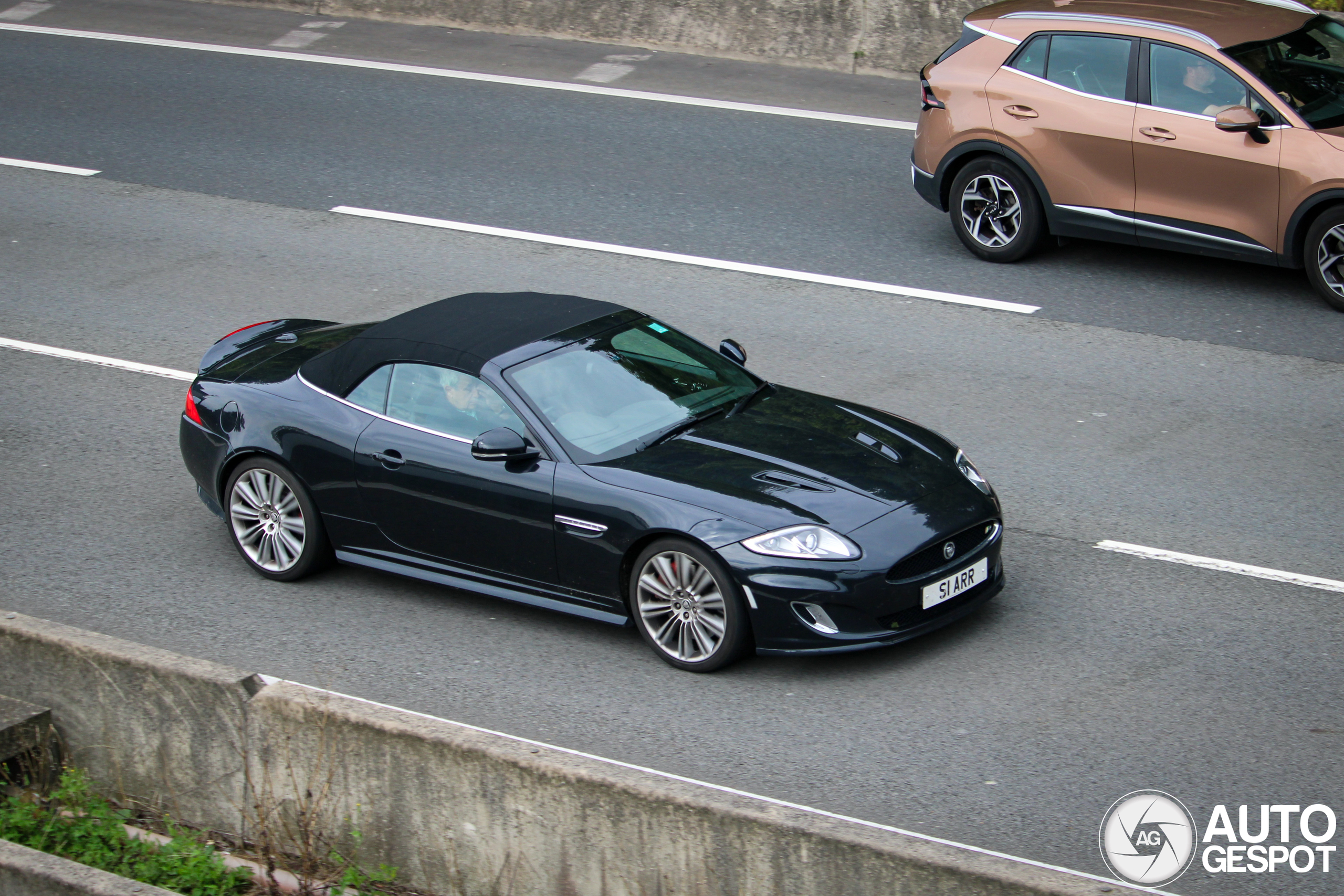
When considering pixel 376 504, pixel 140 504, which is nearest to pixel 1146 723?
pixel 376 504

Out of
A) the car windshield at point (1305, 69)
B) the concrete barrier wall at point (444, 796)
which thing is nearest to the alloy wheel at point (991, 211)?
the car windshield at point (1305, 69)

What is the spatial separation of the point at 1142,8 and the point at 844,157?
338 centimetres

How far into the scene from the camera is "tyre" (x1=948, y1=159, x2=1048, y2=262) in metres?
11.4

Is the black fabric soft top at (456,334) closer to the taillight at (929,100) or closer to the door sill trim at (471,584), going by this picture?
the door sill trim at (471,584)

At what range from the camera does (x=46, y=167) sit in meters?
14.7

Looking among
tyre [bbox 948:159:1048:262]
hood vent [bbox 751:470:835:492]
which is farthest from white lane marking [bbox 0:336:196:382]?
tyre [bbox 948:159:1048:262]

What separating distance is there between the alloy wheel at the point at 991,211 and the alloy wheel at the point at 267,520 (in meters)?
6.28

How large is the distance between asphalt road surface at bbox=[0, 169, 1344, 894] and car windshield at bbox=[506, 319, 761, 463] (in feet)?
3.19

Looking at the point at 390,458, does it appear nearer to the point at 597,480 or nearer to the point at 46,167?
the point at 597,480

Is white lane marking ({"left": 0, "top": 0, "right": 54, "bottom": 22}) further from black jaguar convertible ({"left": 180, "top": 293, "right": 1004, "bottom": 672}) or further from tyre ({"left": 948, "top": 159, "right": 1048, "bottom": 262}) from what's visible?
black jaguar convertible ({"left": 180, "top": 293, "right": 1004, "bottom": 672})

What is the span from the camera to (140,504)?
28.6ft

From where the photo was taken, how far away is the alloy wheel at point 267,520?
7.75 metres

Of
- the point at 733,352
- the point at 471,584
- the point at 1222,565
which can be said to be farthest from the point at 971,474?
the point at 471,584

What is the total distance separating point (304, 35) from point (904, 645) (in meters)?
14.3
